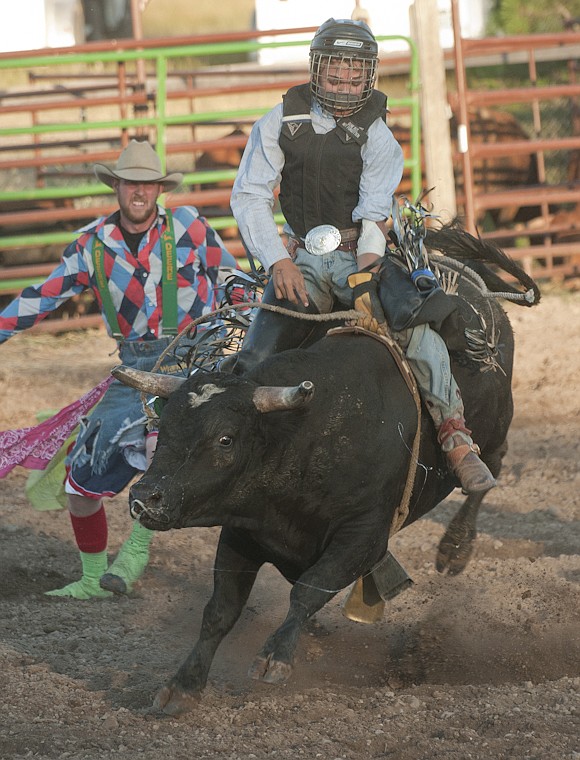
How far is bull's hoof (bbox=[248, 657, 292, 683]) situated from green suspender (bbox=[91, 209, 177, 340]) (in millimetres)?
1959

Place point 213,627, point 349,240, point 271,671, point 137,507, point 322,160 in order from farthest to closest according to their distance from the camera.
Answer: point 349,240 < point 322,160 < point 213,627 < point 271,671 < point 137,507

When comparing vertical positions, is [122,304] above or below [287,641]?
above

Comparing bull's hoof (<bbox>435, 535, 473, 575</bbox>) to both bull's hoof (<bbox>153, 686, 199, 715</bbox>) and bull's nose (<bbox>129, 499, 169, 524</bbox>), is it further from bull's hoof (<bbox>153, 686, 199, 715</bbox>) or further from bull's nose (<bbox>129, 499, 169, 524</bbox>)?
bull's nose (<bbox>129, 499, 169, 524</bbox>)

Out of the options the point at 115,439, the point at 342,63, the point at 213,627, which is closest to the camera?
the point at 213,627

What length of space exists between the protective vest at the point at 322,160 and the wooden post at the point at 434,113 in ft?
21.3

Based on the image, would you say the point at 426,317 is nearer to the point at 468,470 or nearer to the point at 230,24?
the point at 468,470

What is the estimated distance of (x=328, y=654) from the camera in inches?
178

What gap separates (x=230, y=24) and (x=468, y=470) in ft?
62.8

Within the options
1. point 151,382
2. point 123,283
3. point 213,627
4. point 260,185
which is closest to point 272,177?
point 260,185

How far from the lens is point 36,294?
514 centimetres

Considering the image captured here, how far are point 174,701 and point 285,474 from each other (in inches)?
30.8

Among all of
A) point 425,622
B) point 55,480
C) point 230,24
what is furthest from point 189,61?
point 425,622

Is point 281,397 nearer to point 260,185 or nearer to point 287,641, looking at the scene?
point 287,641

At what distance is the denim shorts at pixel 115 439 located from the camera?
499 centimetres
